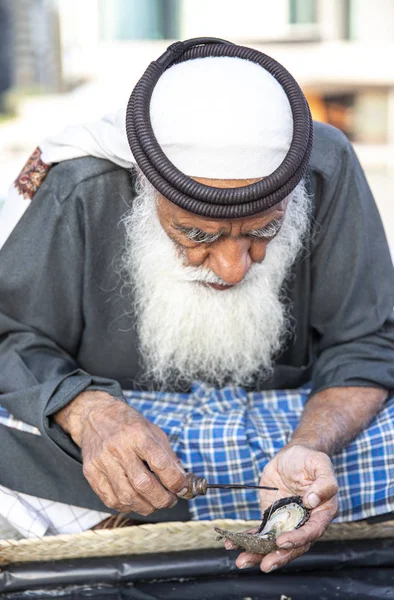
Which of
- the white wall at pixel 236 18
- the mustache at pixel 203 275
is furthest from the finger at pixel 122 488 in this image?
the white wall at pixel 236 18

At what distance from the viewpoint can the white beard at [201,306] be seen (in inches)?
99.3

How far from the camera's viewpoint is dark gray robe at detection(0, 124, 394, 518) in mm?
2576

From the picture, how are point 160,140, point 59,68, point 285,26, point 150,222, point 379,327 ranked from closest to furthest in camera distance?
point 160,140 → point 150,222 → point 379,327 → point 285,26 → point 59,68

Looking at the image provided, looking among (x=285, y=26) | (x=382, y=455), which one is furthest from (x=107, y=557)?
(x=285, y=26)

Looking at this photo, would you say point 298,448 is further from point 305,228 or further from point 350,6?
point 350,6

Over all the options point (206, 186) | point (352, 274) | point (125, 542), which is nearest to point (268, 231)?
point (206, 186)

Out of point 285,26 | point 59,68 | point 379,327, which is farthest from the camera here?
point 59,68

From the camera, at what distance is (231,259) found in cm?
231

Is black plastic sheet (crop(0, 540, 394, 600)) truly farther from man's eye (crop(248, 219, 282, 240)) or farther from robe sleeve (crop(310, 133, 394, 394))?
man's eye (crop(248, 219, 282, 240))

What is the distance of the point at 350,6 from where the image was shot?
35.2ft

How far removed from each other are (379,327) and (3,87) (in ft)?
38.8

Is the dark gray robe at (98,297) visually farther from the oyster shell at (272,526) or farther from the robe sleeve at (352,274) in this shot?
the oyster shell at (272,526)

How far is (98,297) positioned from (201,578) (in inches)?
33.2

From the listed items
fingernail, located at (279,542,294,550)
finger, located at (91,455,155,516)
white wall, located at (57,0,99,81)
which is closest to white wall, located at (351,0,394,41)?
white wall, located at (57,0,99,81)
